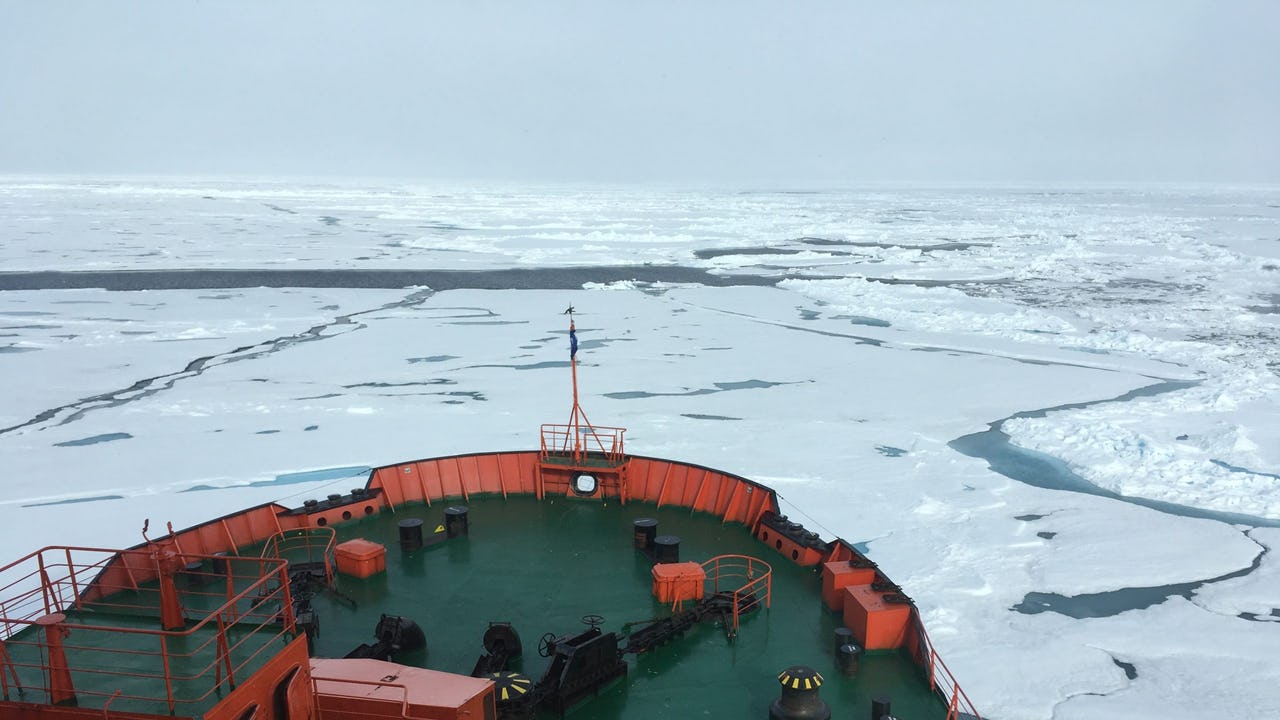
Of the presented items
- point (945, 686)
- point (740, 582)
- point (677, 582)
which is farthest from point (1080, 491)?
point (677, 582)

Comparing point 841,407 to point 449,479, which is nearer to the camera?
point 449,479

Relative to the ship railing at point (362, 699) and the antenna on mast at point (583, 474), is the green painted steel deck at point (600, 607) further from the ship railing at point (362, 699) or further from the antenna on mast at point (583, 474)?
the ship railing at point (362, 699)

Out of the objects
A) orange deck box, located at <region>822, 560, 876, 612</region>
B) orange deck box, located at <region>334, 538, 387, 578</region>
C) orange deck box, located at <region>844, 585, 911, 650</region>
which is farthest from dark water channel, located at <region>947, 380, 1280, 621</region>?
orange deck box, located at <region>334, 538, 387, 578</region>

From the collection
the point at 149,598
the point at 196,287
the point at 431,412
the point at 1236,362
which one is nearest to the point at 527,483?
the point at 149,598

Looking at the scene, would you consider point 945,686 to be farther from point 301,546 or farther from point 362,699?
point 301,546

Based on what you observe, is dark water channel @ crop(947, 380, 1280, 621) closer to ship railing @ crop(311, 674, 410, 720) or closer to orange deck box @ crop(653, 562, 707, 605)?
orange deck box @ crop(653, 562, 707, 605)

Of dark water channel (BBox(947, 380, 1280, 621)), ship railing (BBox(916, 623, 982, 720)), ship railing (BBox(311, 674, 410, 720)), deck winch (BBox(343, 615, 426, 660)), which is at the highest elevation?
ship railing (BBox(311, 674, 410, 720))
